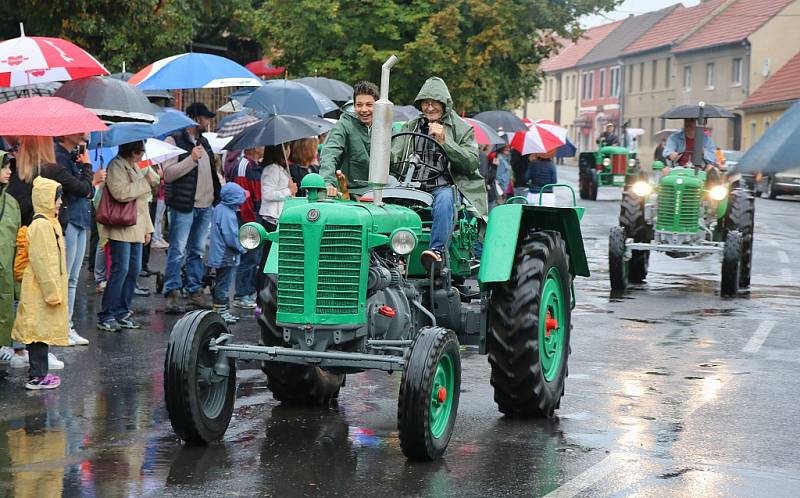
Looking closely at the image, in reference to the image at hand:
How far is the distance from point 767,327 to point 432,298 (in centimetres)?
590

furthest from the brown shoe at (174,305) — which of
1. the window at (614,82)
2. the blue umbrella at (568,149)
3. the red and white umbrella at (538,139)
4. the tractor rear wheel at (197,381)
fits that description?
the window at (614,82)

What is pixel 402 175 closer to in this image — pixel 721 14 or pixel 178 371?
pixel 178 371

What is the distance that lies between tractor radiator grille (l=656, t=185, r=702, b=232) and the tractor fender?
24.6ft

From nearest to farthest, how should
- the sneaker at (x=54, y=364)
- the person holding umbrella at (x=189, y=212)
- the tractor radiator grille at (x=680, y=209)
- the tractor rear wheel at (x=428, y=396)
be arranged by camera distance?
the tractor rear wheel at (x=428, y=396), the sneaker at (x=54, y=364), the person holding umbrella at (x=189, y=212), the tractor radiator grille at (x=680, y=209)

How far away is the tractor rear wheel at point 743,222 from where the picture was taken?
16422 mm

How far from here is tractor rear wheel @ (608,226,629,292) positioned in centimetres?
1602

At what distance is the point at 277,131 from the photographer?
41.8 ft

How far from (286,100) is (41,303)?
667cm

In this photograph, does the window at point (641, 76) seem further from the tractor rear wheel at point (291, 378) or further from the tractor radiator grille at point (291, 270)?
the tractor radiator grille at point (291, 270)

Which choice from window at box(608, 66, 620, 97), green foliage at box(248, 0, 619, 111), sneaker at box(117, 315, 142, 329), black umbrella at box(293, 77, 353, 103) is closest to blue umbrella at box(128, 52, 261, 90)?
sneaker at box(117, 315, 142, 329)

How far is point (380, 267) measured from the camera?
7.52 metres

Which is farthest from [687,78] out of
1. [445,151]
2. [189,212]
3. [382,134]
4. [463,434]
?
[382,134]

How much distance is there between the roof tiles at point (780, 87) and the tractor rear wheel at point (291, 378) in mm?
51278

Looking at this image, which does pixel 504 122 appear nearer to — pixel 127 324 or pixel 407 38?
pixel 407 38
